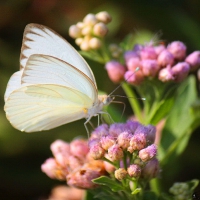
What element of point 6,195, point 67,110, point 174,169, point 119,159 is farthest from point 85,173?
point 6,195

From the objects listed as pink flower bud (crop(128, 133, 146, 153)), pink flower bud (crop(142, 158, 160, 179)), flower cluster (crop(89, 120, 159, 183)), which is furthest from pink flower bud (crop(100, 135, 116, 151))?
pink flower bud (crop(142, 158, 160, 179))

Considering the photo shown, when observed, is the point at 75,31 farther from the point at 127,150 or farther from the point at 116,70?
the point at 127,150

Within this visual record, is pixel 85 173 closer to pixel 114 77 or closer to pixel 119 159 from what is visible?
pixel 119 159

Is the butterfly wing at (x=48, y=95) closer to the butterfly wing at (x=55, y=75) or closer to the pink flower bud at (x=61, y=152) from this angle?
the butterfly wing at (x=55, y=75)

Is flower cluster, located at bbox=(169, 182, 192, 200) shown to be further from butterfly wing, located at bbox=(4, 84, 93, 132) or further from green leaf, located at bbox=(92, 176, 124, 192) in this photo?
butterfly wing, located at bbox=(4, 84, 93, 132)

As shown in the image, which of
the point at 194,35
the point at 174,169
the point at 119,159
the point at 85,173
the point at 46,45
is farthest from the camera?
the point at 194,35

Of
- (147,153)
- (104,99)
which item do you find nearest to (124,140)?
(147,153)
